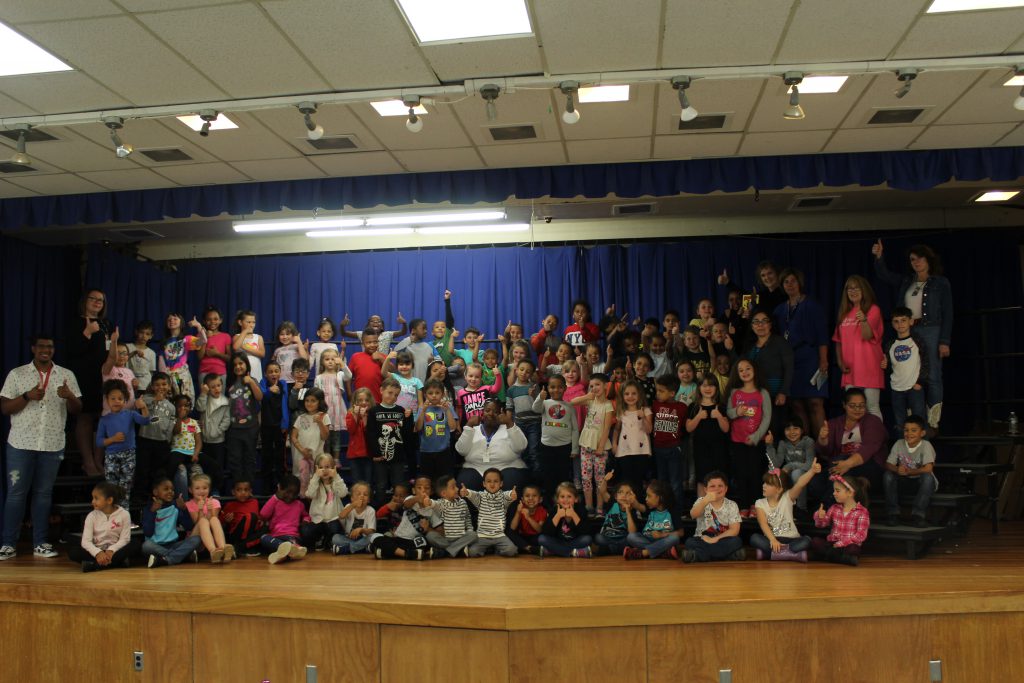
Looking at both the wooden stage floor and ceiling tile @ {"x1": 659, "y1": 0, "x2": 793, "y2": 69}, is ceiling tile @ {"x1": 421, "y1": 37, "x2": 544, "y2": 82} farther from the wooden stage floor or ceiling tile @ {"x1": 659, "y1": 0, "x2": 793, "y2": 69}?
the wooden stage floor

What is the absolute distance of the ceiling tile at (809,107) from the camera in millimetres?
5156

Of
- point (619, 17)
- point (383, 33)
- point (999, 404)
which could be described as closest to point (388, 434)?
point (383, 33)

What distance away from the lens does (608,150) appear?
629 centimetres

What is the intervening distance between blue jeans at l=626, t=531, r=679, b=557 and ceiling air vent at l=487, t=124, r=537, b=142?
2.94 m

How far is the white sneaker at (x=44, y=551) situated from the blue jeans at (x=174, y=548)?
0.89m

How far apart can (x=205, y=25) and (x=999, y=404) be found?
797 centimetres

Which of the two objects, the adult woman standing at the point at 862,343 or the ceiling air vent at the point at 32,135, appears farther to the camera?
the adult woman standing at the point at 862,343

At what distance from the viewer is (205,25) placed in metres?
4.27

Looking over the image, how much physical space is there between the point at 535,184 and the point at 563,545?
2791 millimetres

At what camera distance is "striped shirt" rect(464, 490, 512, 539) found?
6234mm

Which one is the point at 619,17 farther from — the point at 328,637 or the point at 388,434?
the point at 388,434

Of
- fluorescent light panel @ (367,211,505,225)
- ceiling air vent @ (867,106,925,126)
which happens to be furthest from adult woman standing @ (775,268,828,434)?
fluorescent light panel @ (367,211,505,225)

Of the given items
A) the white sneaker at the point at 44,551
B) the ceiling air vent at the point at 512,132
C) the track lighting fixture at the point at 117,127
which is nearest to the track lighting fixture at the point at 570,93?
the ceiling air vent at the point at 512,132

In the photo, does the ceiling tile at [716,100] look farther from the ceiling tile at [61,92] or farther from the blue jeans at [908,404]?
the ceiling tile at [61,92]
